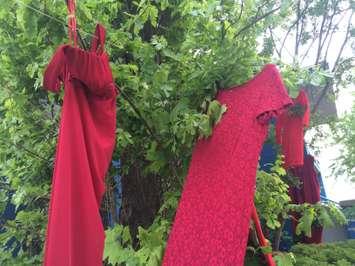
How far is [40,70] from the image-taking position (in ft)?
7.54

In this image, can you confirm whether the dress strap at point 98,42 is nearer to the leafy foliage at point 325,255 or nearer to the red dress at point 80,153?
the red dress at point 80,153

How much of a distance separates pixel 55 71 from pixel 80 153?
40cm

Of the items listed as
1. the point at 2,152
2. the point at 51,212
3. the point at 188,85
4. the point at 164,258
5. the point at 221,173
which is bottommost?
the point at 164,258

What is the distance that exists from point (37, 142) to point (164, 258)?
1230mm

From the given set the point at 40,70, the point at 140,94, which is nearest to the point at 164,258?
the point at 140,94

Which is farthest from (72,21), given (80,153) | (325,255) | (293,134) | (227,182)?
(325,255)

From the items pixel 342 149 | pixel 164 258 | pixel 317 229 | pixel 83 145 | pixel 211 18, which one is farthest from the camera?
pixel 342 149

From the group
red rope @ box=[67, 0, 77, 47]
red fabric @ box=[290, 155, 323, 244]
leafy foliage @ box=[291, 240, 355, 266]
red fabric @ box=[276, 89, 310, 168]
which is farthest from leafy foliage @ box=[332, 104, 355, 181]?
red rope @ box=[67, 0, 77, 47]

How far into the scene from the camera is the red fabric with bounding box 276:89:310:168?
2.71m

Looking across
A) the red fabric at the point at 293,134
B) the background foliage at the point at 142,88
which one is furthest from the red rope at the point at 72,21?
the red fabric at the point at 293,134

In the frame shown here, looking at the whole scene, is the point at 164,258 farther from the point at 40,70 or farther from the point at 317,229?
the point at 317,229

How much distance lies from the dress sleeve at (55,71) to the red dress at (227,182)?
2.69ft

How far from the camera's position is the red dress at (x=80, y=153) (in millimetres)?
1612

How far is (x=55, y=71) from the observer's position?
190 centimetres
